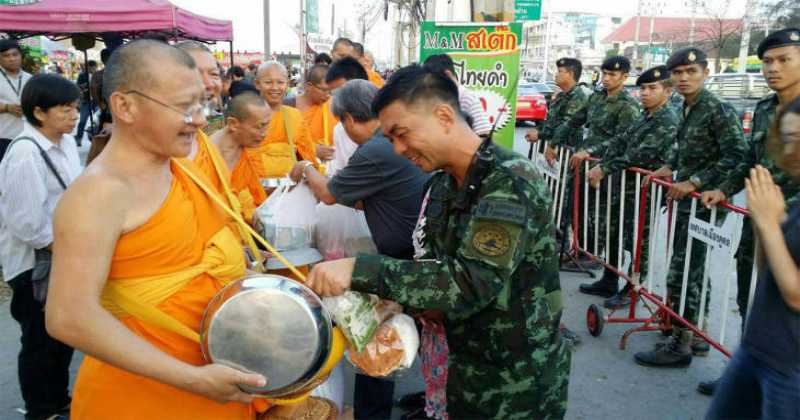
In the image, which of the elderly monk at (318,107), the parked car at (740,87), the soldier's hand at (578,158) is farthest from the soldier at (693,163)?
the parked car at (740,87)

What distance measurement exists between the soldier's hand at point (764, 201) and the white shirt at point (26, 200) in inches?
121

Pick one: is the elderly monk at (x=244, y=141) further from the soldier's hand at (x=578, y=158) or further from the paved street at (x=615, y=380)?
the soldier's hand at (x=578, y=158)

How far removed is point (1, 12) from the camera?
848 cm

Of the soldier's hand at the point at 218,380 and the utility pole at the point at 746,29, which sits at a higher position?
the utility pole at the point at 746,29

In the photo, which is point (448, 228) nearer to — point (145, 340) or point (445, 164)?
point (445, 164)

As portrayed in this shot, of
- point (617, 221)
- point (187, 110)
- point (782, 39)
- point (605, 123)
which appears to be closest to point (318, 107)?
point (605, 123)

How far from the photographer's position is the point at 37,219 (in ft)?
9.19

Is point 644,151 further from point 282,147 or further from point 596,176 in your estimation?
point 282,147

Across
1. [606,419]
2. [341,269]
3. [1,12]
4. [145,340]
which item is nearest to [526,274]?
[341,269]

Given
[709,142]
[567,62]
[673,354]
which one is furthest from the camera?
[567,62]

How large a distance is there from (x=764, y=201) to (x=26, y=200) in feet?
10.5

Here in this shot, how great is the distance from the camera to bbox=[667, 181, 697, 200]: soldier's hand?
4.00 m

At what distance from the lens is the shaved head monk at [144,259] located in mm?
1377

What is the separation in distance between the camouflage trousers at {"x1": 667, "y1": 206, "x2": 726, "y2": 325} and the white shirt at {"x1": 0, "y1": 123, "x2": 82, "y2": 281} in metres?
3.96
